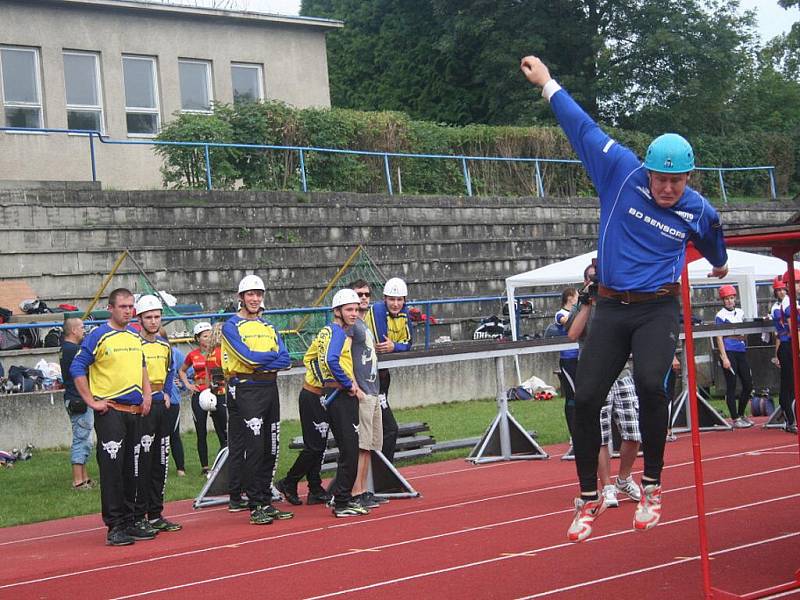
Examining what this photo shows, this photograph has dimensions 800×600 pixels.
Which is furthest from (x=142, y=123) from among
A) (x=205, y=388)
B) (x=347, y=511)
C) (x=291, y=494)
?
(x=347, y=511)

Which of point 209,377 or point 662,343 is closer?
point 662,343

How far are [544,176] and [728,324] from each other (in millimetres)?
17413

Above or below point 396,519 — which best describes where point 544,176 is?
above

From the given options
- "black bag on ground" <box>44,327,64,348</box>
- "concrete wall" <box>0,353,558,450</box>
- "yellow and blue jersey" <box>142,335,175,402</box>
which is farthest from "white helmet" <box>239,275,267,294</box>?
"black bag on ground" <box>44,327,64,348</box>

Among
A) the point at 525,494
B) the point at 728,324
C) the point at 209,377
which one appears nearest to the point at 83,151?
the point at 209,377

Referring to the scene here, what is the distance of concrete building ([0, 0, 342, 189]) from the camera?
94.5ft

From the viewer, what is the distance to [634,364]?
21.9 feet

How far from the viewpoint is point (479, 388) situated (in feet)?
76.2

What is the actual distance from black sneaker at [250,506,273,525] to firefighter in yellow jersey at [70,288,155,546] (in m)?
0.95

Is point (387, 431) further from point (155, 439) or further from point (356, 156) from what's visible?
point (356, 156)

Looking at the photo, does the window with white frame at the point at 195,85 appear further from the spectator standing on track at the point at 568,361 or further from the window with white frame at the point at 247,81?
the spectator standing on track at the point at 568,361

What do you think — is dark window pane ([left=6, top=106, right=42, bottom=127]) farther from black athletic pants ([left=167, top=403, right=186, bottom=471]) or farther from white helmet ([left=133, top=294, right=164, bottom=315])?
white helmet ([left=133, top=294, right=164, bottom=315])

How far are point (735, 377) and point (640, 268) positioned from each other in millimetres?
12584

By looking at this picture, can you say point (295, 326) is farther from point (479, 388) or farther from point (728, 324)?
point (728, 324)
